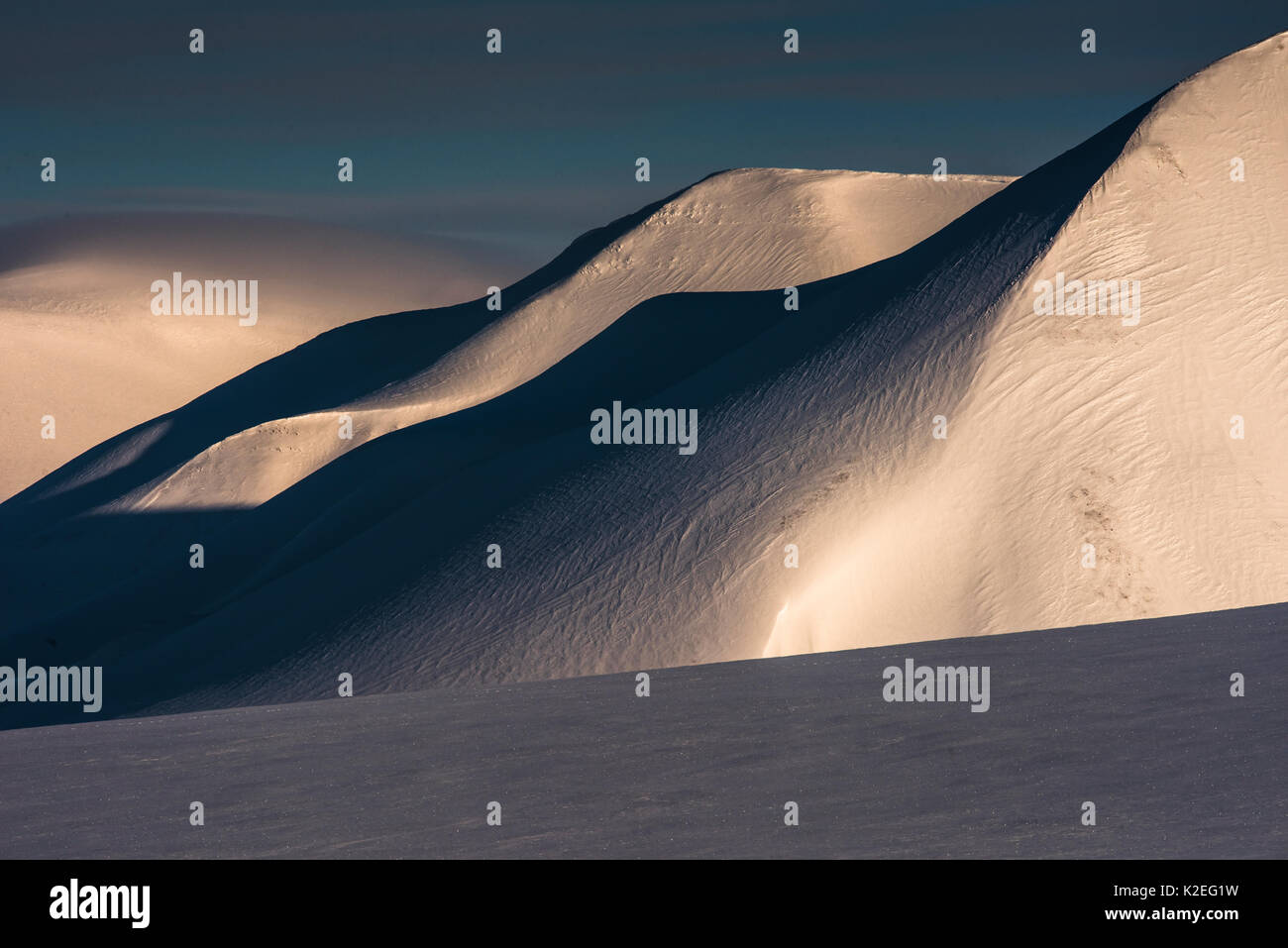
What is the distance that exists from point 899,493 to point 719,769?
21.4 feet

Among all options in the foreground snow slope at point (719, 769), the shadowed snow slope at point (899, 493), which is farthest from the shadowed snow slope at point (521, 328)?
the foreground snow slope at point (719, 769)

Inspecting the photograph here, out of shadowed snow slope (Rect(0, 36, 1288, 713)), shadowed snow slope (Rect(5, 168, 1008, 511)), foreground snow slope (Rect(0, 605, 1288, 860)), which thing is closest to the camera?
foreground snow slope (Rect(0, 605, 1288, 860))

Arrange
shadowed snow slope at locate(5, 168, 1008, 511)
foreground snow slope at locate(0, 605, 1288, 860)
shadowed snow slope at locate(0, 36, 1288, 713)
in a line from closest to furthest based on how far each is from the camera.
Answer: foreground snow slope at locate(0, 605, 1288, 860)
shadowed snow slope at locate(0, 36, 1288, 713)
shadowed snow slope at locate(5, 168, 1008, 511)

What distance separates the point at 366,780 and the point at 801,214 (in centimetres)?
2316

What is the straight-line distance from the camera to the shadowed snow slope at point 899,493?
1049 centimetres

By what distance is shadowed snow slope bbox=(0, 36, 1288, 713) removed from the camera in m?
10.5

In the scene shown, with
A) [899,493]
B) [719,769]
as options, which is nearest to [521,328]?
[899,493]

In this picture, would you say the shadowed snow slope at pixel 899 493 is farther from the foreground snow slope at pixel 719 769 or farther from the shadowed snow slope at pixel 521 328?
the shadowed snow slope at pixel 521 328

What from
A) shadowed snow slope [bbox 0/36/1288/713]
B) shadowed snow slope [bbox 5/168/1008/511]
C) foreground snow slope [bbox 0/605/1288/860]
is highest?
shadowed snow slope [bbox 5/168/1008/511]

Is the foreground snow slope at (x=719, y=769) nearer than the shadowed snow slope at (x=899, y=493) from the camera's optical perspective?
Yes

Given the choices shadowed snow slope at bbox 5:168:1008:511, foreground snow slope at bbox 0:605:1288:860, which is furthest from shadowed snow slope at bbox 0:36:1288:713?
shadowed snow slope at bbox 5:168:1008:511

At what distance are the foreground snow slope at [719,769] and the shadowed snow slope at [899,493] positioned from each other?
3.67 meters

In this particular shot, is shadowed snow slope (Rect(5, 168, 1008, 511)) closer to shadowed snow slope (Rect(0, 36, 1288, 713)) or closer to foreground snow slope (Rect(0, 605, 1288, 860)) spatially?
shadowed snow slope (Rect(0, 36, 1288, 713))

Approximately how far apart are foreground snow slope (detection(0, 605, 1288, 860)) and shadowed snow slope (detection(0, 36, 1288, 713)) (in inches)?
144
